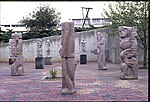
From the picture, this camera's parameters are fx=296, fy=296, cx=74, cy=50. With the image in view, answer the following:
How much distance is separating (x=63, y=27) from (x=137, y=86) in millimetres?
3929

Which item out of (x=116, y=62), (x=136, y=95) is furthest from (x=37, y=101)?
(x=116, y=62)

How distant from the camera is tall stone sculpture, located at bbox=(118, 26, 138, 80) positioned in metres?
14.1

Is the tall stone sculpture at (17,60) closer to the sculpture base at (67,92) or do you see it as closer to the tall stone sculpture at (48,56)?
the sculpture base at (67,92)

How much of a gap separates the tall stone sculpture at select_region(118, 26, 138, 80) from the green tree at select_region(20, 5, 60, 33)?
23602 millimetres

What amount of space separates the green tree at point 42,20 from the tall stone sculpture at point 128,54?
23.6 meters

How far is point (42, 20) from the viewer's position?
3788 centimetres

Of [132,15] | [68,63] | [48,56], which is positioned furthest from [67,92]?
[48,56]

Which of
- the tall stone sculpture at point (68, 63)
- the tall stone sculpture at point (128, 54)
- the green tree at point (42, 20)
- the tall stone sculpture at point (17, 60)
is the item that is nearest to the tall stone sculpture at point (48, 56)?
the green tree at point (42, 20)

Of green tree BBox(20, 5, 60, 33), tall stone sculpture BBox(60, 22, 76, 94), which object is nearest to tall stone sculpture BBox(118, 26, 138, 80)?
tall stone sculpture BBox(60, 22, 76, 94)

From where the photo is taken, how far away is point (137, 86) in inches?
470

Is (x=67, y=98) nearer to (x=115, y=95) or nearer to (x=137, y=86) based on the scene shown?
(x=115, y=95)

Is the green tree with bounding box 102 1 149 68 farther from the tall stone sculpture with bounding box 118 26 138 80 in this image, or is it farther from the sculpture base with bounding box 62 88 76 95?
the sculpture base with bounding box 62 88 76 95

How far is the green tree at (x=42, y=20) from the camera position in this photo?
37969mm

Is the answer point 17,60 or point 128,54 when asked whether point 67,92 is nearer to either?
point 128,54
